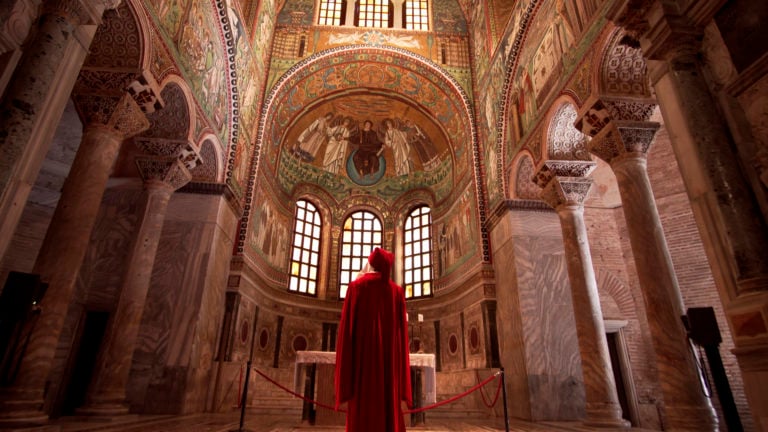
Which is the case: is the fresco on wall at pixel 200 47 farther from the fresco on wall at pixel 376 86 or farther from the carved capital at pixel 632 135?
the carved capital at pixel 632 135

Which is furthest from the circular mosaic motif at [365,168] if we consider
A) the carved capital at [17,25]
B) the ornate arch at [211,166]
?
the carved capital at [17,25]

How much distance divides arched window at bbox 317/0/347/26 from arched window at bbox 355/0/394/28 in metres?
0.54

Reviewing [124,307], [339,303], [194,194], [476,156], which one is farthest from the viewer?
[339,303]

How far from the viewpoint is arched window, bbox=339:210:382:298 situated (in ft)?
51.7

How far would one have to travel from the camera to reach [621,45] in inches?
242

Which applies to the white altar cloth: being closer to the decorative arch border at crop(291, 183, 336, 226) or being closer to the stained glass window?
the decorative arch border at crop(291, 183, 336, 226)

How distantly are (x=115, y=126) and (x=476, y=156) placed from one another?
893 centimetres

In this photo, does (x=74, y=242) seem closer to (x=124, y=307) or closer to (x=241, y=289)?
(x=124, y=307)

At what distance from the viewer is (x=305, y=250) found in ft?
50.2

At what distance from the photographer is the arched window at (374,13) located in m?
14.7

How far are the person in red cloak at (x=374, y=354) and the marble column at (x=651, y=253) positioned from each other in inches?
136

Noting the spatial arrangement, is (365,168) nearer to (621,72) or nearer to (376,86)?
(376,86)

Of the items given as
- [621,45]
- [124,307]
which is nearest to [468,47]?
[621,45]

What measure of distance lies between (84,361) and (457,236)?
1005cm
